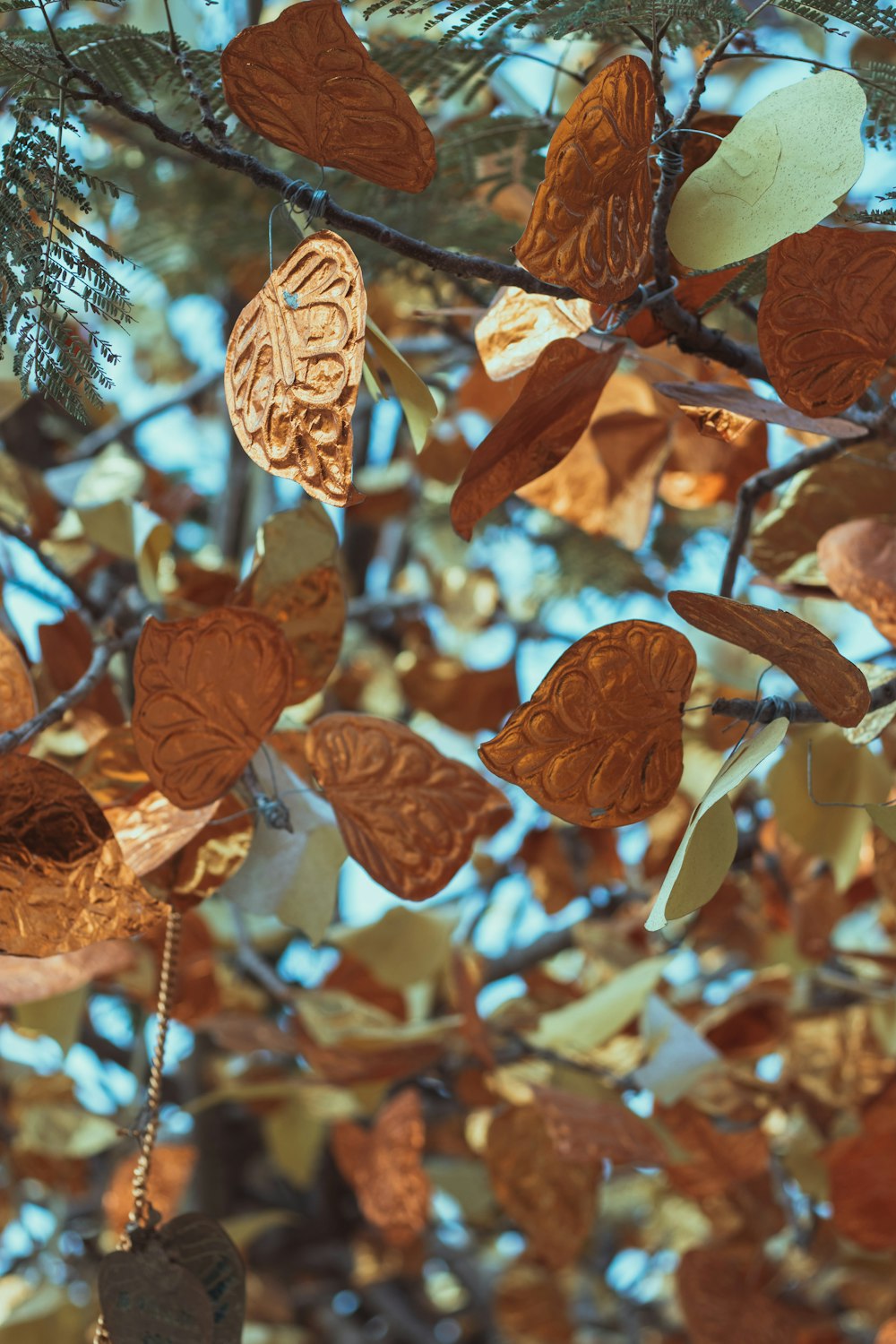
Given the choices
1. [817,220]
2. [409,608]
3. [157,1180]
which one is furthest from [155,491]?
[817,220]

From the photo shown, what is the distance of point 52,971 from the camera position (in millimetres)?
330

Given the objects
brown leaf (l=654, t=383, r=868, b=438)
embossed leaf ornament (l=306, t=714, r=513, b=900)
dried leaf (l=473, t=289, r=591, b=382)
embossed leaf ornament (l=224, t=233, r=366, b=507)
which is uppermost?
embossed leaf ornament (l=224, t=233, r=366, b=507)

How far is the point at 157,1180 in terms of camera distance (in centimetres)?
65

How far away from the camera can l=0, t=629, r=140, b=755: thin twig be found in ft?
0.89

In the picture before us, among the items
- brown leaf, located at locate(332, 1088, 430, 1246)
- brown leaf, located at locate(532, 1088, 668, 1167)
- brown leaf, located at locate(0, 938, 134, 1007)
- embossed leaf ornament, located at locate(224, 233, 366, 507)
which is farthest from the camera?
brown leaf, located at locate(332, 1088, 430, 1246)

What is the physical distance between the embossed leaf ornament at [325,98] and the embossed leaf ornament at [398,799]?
0.14m

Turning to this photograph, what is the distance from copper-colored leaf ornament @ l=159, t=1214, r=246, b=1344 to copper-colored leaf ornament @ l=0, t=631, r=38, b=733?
5.3 inches

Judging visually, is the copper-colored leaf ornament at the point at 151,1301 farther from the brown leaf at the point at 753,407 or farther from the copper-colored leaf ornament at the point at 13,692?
the brown leaf at the point at 753,407

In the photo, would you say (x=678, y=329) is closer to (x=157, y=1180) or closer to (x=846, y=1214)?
(x=846, y=1214)

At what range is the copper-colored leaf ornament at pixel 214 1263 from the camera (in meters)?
0.30

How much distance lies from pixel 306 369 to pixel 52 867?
0.12m

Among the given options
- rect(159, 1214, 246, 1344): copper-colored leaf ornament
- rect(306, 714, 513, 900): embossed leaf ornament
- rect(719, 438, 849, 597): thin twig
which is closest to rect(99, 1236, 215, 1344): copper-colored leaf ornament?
rect(159, 1214, 246, 1344): copper-colored leaf ornament

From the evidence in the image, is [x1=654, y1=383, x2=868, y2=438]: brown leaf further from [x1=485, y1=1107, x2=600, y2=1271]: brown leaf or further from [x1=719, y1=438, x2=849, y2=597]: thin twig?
[x1=485, y1=1107, x2=600, y2=1271]: brown leaf

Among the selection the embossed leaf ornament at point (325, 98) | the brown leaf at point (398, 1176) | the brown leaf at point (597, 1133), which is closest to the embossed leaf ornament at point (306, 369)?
the embossed leaf ornament at point (325, 98)
